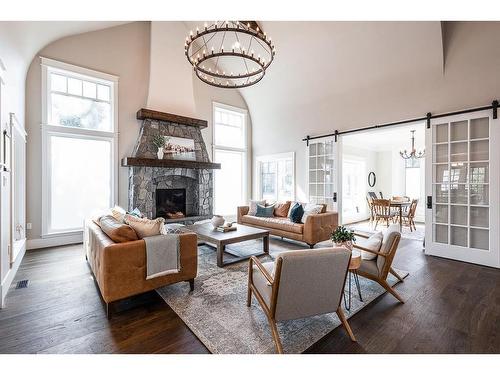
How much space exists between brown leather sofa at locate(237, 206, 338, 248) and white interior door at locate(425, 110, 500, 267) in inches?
67.1

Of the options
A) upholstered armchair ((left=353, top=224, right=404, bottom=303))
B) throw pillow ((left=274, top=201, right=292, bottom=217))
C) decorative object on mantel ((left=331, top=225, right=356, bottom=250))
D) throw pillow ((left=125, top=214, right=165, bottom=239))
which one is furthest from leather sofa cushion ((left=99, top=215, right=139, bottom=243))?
throw pillow ((left=274, top=201, right=292, bottom=217))

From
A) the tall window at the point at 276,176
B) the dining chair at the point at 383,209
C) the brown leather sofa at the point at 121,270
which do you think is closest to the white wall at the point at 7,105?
the brown leather sofa at the point at 121,270

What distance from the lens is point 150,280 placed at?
2.50 metres

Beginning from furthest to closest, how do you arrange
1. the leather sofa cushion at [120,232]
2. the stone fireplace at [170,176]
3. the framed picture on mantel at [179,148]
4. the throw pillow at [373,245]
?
1. the framed picture on mantel at [179,148]
2. the stone fireplace at [170,176]
3. the throw pillow at [373,245]
4. the leather sofa cushion at [120,232]

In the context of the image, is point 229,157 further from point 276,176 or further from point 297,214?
point 297,214

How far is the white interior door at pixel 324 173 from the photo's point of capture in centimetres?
581

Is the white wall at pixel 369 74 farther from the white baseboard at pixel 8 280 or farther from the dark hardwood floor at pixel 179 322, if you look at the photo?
the white baseboard at pixel 8 280

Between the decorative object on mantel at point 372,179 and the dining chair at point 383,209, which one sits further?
the decorative object on mantel at point 372,179

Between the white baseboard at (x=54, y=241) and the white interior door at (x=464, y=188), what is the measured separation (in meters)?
6.81

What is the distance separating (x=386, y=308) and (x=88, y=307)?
3.05 meters

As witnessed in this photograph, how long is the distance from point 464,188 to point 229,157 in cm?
562

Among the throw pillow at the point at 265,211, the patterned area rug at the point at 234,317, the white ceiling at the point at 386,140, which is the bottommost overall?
the patterned area rug at the point at 234,317

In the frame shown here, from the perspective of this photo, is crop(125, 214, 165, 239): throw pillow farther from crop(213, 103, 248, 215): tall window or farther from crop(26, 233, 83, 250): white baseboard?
crop(213, 103, 248, 215): tall window
